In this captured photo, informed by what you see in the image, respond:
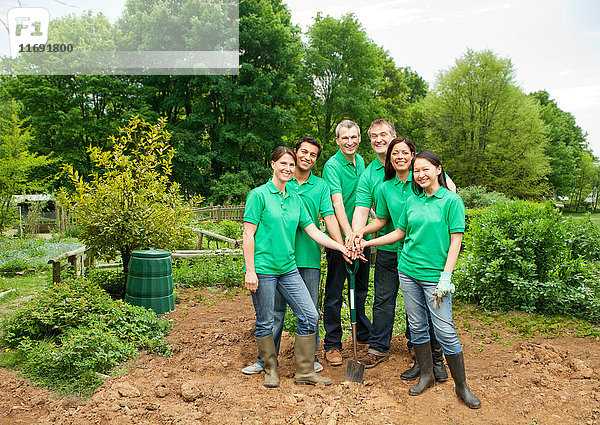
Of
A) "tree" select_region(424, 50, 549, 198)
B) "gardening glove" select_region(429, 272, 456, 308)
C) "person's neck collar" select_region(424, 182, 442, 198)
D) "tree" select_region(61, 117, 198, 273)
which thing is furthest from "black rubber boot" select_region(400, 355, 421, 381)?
"tree" select_region(424, 50, 549, 198)

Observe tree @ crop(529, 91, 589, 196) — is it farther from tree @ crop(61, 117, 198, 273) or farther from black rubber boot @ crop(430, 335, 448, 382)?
black rubber boot @ crop(430, 335, 448, 382)

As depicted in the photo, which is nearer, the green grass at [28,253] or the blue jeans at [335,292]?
the blue jeans at [335,292]

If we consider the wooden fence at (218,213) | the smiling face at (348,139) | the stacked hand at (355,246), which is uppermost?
the smiling face at (348,139)

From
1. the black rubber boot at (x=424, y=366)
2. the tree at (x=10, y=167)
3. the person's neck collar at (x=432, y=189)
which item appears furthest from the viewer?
the tree at (x=10, y=167)

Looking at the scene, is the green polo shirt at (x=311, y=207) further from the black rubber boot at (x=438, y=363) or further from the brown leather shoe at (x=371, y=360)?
the black rubber boot at (x=438, y=363)

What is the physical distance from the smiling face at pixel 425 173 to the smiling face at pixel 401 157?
0.92 feet

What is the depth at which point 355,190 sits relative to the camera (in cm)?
418

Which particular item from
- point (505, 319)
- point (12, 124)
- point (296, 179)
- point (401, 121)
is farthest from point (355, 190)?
point (401, 121)

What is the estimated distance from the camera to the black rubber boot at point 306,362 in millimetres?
3646

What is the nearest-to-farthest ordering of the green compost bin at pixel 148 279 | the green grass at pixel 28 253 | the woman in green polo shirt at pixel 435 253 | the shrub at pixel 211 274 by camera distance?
the woman in green polo shirt at pixel 435 253 < the green compost bin at pixel 148 279 < the shrub at pixel 211 274 < the green grass at pixel 28 253

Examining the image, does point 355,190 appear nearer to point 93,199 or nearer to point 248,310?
point 248,310

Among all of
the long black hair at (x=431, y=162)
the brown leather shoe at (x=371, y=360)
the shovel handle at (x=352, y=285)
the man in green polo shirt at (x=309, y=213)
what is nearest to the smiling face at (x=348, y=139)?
the man in green polo shirt at (x=309, y=213)

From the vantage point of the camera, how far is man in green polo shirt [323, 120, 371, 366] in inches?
157

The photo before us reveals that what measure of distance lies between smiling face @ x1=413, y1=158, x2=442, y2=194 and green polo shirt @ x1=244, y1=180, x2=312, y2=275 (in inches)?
39.0
